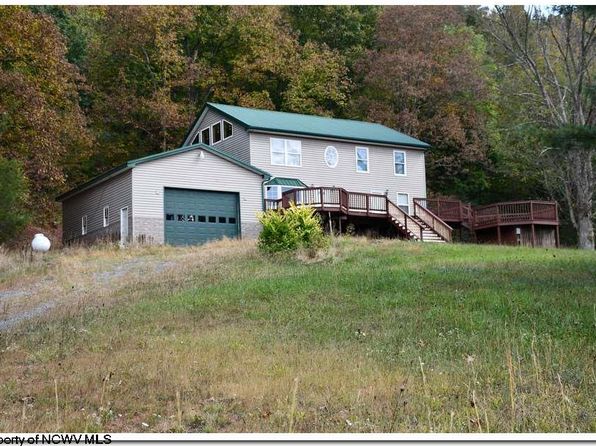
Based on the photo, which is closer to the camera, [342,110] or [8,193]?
[8,193]

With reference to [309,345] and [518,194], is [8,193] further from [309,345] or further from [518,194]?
[518,194]

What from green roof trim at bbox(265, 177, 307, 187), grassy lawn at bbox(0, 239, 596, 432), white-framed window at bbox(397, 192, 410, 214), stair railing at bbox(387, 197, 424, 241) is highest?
green roof trim at bbox(265, 177, 307, 187)

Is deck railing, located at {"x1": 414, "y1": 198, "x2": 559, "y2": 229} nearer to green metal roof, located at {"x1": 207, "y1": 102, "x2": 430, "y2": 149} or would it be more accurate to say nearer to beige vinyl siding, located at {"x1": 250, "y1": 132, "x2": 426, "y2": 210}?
beige vinyl siding, located at {"x1": 250, "y1": 132, "x2": 426, "y2": 210}

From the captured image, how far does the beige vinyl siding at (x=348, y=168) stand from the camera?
111ft

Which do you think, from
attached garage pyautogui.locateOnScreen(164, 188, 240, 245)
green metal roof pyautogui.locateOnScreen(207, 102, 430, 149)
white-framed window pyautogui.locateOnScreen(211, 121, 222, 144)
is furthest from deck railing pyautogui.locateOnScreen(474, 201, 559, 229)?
white-framed window pyautogui.locateOnScreen(211, 121, 222, 144)

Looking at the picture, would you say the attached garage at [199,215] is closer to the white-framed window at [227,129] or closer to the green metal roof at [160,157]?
the green metal roof at [160,157]

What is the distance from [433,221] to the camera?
34.1 m

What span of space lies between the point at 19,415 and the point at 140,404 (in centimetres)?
127

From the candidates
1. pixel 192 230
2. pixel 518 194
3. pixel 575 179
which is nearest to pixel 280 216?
pixel 192 230

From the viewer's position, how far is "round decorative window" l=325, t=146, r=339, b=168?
35500 mm

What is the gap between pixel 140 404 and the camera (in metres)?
8.75

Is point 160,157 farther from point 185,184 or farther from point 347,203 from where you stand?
point 347,203

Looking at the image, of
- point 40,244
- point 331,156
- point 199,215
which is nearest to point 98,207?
point 199,215

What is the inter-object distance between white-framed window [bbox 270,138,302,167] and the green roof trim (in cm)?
78
